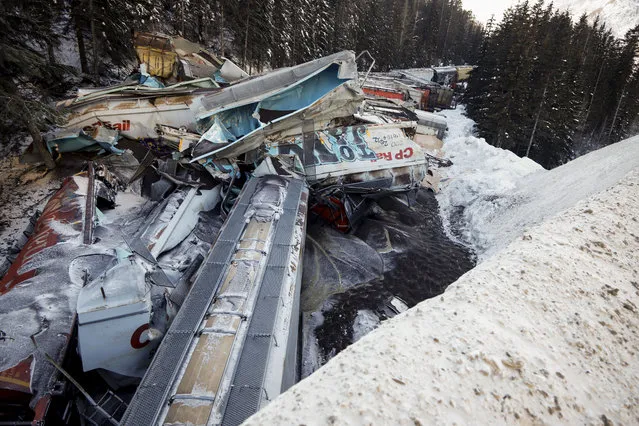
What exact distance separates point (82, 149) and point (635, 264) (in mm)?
9980

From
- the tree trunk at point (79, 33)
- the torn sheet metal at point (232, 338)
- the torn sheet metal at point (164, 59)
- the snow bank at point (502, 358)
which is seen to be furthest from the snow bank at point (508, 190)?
the tree trunk at point (79, 33)

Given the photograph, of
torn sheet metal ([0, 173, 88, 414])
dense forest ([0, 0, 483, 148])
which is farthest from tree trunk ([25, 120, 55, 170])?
torn sheet metal ([0, 173, 88, 414])

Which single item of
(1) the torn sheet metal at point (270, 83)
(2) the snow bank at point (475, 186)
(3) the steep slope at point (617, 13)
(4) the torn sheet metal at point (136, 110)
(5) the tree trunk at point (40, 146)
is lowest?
(2) the snow bank at point (475, 186)

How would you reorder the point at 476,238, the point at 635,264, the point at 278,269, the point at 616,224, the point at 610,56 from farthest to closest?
the point at 610,56, the point at 476,238, the point at 278,269, the point at 616,224, the point at 635,264

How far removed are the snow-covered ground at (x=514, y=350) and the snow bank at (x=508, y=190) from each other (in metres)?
3.95

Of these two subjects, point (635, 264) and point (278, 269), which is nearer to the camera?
point (635, 264)

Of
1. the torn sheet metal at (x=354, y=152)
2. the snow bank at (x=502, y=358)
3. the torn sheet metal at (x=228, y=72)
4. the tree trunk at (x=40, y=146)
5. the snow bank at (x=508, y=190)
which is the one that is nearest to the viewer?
the snow bank at (x=502, y=358)

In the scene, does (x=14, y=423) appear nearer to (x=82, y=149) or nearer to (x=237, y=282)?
(x=237, y=282)

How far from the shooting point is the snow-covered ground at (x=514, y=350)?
1970 mm

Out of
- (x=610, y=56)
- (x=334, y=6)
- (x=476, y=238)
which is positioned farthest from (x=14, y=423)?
(x=610, y=56)

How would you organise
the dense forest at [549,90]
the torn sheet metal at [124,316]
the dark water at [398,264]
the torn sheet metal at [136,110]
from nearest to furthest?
the torn sheet metal at [124,316] → the dark water at [398,264] → the torn sheet metal at [136,110] → the dense forest at [549,90]

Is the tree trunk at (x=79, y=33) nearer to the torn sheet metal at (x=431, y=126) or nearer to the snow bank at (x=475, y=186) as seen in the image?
the torn sheet metal at (x=431, y=126)

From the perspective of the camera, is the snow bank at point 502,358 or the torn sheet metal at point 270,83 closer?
the snow bank at point 502,358

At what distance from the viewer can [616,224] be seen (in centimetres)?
415
